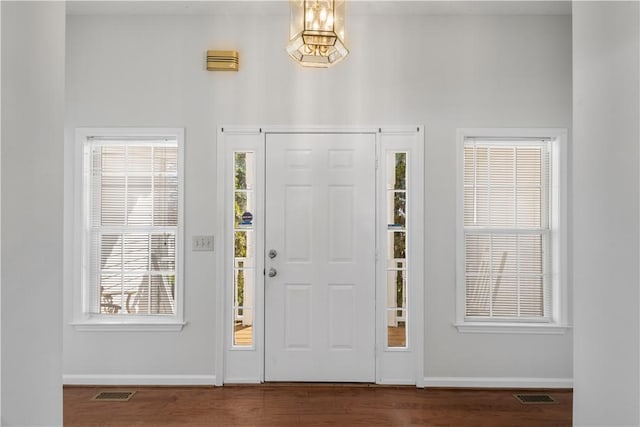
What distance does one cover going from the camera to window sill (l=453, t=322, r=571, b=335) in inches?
135

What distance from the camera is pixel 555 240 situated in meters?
3.50

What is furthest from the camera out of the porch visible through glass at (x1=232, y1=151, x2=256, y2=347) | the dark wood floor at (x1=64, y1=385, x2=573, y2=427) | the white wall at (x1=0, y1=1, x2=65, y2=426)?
the porch visible through glass at (x1=232, y1=151, x2=256, y2=347)

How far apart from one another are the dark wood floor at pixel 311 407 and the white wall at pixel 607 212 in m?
1.48

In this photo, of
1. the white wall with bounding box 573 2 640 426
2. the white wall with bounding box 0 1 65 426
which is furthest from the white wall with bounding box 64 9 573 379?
the white wall with bounding box 0 1 65 426

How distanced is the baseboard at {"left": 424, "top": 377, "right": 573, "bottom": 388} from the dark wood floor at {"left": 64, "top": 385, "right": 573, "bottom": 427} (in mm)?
59

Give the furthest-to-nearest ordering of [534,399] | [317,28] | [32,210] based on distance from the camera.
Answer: [534,399], [317,28], [32,210]

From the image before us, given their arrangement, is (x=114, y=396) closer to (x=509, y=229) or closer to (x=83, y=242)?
(x=83, y=242)

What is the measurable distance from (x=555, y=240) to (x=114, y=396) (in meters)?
3.72

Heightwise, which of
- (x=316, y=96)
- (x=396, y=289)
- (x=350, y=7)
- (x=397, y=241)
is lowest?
(x=396, y=289)

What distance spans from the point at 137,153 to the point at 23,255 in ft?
8.07

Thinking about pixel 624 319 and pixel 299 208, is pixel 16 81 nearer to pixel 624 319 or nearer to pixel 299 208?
pixel 624 319

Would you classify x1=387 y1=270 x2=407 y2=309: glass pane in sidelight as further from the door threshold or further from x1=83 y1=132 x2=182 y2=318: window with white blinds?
x1=83 y1=132 x2=182 y2=318: window with white blinds

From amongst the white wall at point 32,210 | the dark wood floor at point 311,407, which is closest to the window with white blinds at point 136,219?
the dark wood floor at point 311,407

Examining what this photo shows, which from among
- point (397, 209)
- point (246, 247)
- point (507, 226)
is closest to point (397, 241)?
point (397, 209)
